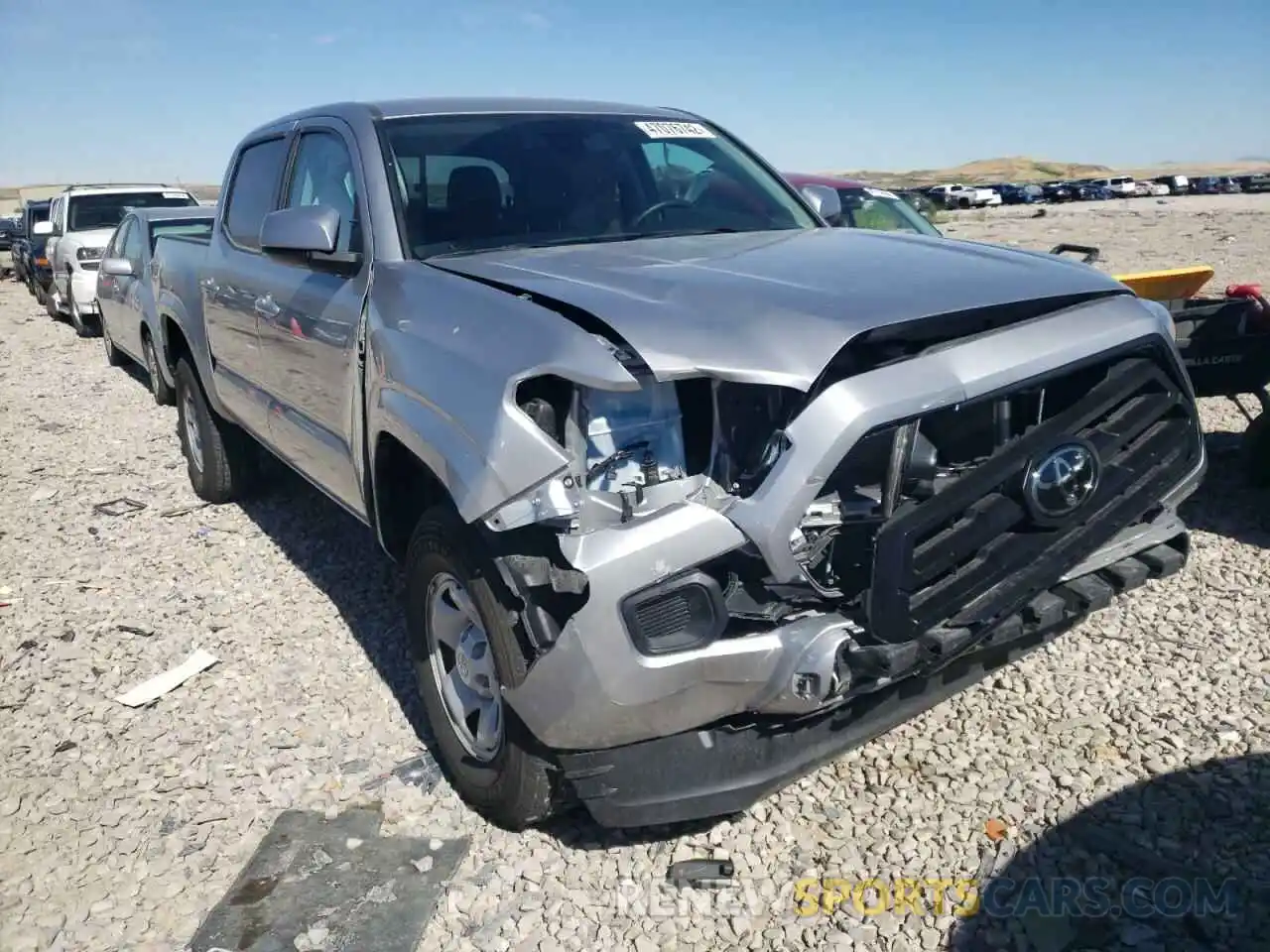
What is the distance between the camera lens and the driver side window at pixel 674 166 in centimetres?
409

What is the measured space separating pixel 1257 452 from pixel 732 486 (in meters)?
3.71

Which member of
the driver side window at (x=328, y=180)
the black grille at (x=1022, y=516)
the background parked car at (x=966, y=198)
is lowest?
the black grille at (x=1022, y=516)

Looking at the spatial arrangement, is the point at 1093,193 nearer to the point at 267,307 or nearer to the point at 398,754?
the point at 267,307

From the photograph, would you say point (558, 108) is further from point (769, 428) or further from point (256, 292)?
point (769, 428)

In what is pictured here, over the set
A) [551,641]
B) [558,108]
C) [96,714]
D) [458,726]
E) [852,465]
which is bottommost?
[96,714]

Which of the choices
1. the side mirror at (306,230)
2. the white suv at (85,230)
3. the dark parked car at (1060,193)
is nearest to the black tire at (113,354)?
the white suv at (85,230)

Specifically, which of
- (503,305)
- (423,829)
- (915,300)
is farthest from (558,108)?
(423,829)

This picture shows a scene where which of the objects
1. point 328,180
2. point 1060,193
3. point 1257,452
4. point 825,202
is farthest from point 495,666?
point 1060,193

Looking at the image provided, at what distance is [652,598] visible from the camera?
2322 millimetres

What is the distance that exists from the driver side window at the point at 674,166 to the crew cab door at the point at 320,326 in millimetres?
1149

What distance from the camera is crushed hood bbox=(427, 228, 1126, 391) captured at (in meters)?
2.37

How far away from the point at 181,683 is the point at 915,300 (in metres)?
3.10

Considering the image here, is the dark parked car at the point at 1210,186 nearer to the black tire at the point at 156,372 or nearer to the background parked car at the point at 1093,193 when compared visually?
the background parked car at the point at 1093,193

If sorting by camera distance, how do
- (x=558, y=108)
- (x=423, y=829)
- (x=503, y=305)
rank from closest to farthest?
(x=503, y=305) < (x=423, y=829) < (x=558, y=108)
